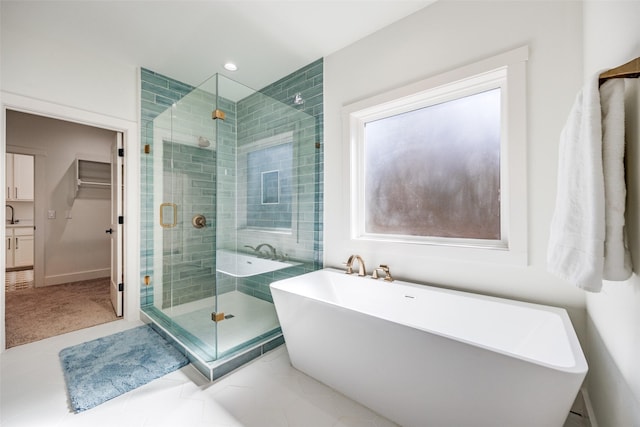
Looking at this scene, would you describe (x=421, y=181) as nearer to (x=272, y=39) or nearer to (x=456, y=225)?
(x=456, y=225)

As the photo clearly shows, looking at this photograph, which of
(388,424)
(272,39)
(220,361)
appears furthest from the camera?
(272,39)

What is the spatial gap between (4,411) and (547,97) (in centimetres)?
366

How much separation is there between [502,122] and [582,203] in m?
1.09

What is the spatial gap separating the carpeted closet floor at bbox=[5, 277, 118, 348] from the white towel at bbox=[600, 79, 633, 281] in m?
3.84

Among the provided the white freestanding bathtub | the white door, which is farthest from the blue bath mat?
the white freestanding bathtub

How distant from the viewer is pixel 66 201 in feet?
14.0

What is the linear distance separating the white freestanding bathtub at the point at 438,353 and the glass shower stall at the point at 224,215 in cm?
53

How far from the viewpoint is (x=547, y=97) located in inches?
60.5

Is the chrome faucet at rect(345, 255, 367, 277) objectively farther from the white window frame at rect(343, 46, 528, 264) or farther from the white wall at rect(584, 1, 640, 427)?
the white wall at rect(584, 1, 640, 427)

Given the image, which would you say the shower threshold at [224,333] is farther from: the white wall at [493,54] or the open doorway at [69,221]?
the open doorway at [69,221]

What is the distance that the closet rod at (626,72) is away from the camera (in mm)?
764

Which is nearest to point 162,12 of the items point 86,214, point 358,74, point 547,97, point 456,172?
point 358,74

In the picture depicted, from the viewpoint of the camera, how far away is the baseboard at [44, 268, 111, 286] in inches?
159

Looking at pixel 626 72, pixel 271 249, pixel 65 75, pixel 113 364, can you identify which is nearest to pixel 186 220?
pixel 271 249
